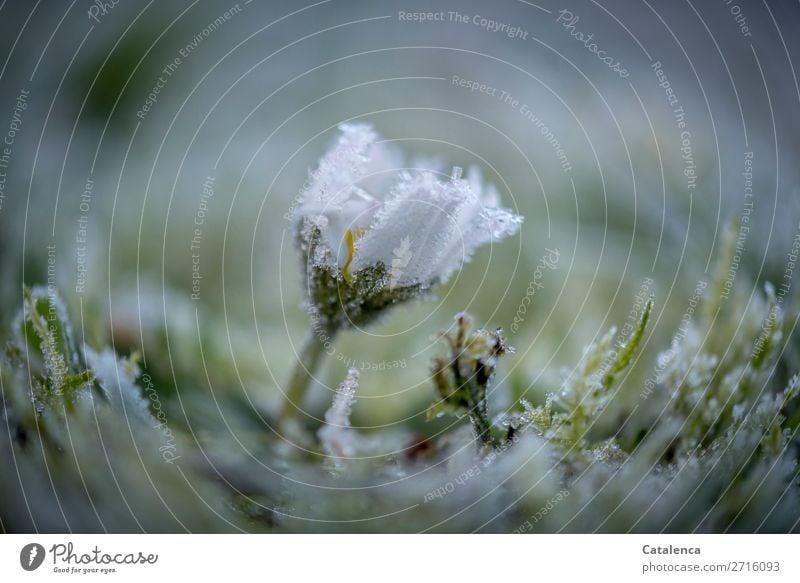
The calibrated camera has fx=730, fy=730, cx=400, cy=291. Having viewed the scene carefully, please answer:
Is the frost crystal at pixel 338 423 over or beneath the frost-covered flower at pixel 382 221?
beneath

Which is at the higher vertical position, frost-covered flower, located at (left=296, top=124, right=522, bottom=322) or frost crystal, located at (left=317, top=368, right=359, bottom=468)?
frost-covered flower, located at (left=296, top=124, right=522, bottom=322)

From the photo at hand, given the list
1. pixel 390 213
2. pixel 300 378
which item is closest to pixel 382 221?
pixel 390 213

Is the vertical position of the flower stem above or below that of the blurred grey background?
below

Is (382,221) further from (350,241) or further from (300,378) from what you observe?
(300,378)

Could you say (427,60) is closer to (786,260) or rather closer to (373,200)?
(373,200)
